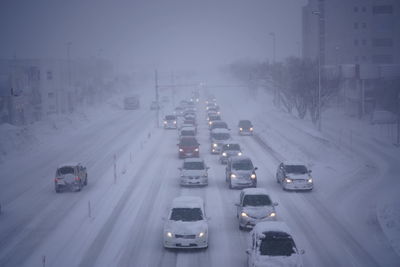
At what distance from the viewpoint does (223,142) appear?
43406 millimetres

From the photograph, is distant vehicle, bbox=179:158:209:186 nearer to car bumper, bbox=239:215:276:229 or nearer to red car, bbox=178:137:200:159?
car bumper, bbox=239:215:276:229

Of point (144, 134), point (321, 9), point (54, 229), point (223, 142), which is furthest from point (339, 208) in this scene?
point (321, 9)

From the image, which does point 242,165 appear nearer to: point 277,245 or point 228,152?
point 228,152

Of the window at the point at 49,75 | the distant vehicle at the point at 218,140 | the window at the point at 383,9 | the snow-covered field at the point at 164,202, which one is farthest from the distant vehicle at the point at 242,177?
the window at the point at 383,9

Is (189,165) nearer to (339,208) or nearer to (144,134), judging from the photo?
(339,208)

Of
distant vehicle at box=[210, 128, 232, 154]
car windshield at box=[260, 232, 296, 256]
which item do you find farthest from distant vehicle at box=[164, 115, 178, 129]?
car windshield at box=[260, 232, 296, 256]

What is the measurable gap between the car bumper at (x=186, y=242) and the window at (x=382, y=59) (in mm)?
111943

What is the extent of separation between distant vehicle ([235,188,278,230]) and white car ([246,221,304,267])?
400 cm

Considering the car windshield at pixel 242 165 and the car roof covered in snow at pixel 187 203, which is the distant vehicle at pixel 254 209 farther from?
the car windshield at pixel 242 165

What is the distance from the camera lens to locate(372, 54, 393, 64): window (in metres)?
120

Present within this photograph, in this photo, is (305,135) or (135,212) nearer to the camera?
(135,212)

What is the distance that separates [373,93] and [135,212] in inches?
2320

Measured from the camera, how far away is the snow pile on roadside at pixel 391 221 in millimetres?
19288

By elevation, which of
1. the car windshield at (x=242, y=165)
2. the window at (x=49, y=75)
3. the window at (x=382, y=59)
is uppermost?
the window at (x=382, y=59)
